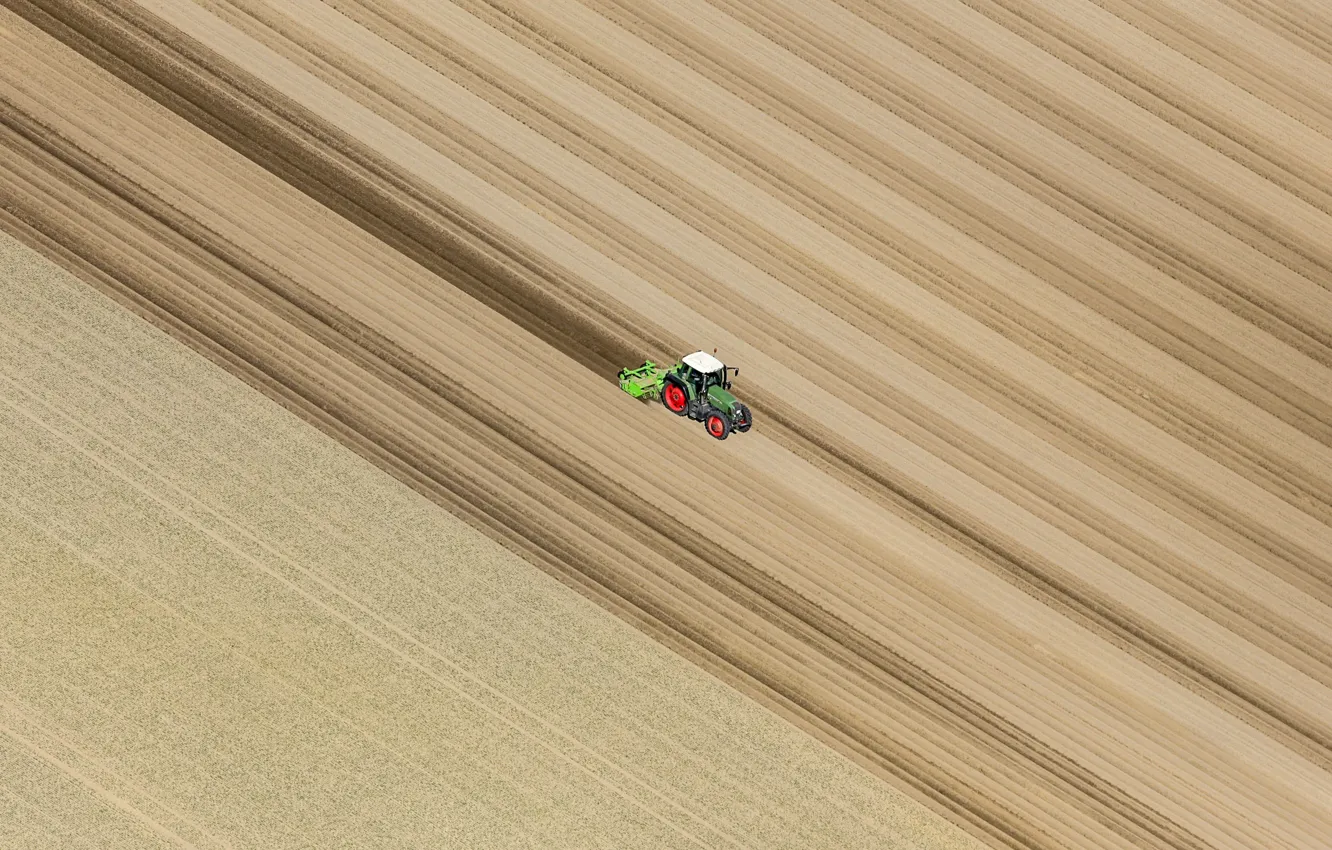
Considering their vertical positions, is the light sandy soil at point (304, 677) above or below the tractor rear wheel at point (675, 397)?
below

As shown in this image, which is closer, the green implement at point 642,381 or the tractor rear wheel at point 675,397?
the tractor rear wheel at point 675,397

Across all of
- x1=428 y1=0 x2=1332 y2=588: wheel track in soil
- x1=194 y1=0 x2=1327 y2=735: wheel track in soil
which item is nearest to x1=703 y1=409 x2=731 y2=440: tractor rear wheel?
x1=194 y1=0 x2=1327 y2=735: wheel track in soil

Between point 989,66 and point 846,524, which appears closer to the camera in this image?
point 846,524

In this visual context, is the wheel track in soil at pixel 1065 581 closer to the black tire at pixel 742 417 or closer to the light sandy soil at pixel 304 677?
the black tire at pixel 742 417

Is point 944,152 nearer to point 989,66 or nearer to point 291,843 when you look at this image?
point 989,66

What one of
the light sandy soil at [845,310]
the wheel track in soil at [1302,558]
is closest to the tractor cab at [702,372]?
the light sandy soil at [845,310]

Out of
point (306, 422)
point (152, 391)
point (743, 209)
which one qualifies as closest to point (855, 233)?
point (743, 209)

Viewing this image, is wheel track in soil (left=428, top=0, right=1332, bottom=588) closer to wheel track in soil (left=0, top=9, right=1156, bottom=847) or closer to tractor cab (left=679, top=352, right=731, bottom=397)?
wheel track in soil (left=0, top=9, right=1156, bottom=847)
